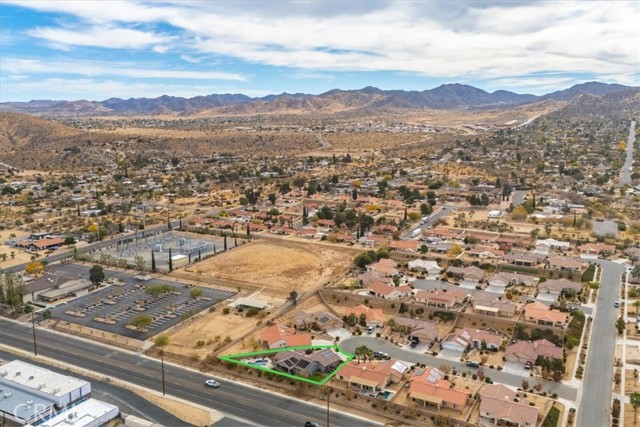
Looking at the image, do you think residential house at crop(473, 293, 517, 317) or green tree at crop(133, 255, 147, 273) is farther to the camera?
green tree at crop(133, 255, 147, 273)

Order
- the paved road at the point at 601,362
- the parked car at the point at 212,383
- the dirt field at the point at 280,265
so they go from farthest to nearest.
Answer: the dirt field at the point at 280,265 < the parked car at the point at 212,383 < the paved road at the point at 601,362

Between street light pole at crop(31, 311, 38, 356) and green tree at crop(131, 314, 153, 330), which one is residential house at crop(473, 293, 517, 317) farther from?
street light pole at crop(31, 311, 38, 356)

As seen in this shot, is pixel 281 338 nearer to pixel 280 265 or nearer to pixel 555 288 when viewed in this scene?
pixel 280 265

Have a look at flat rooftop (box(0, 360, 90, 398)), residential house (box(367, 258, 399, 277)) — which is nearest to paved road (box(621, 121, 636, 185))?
residential house (box(367, 258, 399, 277))

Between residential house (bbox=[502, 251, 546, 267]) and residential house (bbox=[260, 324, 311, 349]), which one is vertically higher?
residential house (bbox=[502, 251, 546, 267])

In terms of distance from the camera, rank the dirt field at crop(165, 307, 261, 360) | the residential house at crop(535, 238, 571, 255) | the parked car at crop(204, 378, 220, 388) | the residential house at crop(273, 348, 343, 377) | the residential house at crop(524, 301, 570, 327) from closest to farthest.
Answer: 1. the parked car at crop(204, 378, 220, 388)
2. the residential house at crop(273, 348, 343, 377)
3. the dirt field at crop(165, 307, 261, 360)
4. the residential house at crop(524, 301, 570, 327)
5. the residential house at crop(535, 238, 571, 255)

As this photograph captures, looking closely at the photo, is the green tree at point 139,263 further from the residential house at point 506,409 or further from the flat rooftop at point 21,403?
the residential house at point 506,409

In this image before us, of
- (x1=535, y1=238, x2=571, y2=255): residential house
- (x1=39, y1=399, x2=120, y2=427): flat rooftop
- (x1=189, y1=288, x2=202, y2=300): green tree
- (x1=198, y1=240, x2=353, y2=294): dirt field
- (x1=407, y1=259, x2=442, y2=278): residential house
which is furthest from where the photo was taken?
(x1=535, y1=238, x2=571, y2=255): residential house

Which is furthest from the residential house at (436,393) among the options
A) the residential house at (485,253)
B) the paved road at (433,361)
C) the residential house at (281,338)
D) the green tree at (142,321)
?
the residential house at (485,253)

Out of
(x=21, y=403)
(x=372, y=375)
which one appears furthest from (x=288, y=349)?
(x=21, y=403)
